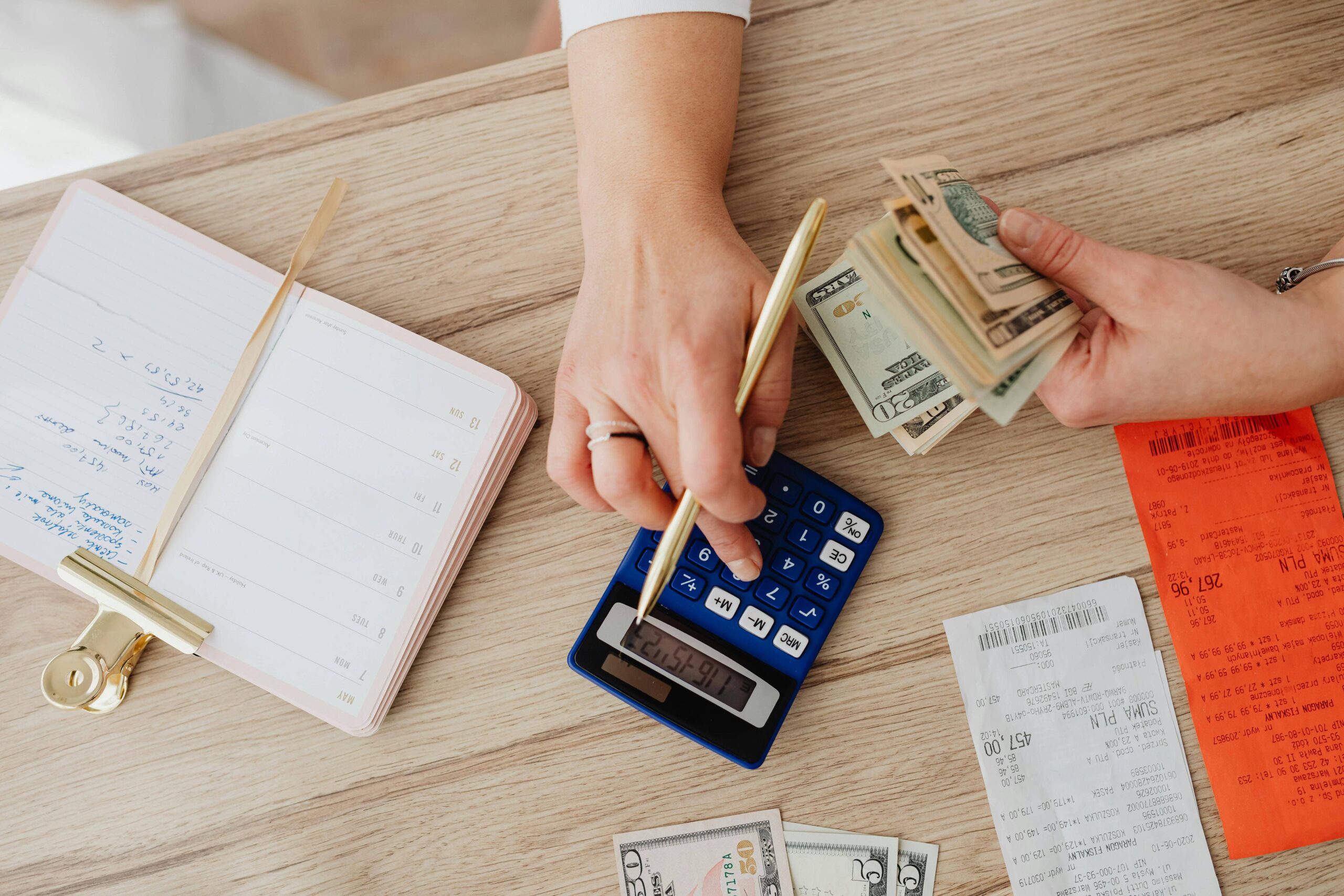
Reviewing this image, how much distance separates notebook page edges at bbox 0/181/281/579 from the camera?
0.70 m

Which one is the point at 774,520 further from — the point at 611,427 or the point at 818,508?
the point at 611,427

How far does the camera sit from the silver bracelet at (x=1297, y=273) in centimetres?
67

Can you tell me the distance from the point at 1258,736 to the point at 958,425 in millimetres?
382

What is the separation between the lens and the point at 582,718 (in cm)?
70

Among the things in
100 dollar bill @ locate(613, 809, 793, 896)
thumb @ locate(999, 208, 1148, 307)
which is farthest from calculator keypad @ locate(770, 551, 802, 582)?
A: thumb @ locate(999, 208, 1148, 307)

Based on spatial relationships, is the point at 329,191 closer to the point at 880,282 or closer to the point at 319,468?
the point at 319,468

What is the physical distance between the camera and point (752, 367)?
595 millimetres

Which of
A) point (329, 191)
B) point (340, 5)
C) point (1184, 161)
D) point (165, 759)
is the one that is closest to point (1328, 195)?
point (1184, 161)

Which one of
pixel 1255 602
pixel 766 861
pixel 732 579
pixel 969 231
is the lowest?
pixel 766 861

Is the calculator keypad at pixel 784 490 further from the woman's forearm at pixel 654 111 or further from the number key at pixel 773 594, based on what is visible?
the woman's forearm at pixel 654 111

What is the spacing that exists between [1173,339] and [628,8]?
1.81 ft

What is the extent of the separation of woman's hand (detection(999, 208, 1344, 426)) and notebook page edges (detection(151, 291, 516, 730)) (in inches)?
19.3

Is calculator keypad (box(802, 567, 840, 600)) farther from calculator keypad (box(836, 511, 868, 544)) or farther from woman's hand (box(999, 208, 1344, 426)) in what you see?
woman's hand (box(999, 208, 1344, 426))

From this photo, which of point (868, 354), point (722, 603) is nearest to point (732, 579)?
point (722, 603)
